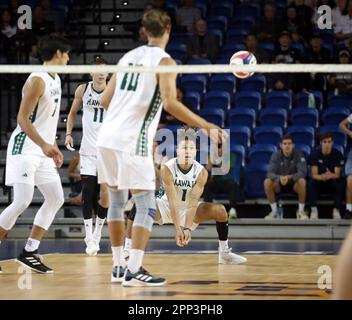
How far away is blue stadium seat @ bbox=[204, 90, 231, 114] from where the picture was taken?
15289 mm

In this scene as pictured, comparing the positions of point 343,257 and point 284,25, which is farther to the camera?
point 284,25

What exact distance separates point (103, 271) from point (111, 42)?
33.6 feet

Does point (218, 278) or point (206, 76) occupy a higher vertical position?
point (206, 76)

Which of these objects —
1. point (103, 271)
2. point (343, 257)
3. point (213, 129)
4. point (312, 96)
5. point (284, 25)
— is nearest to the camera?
point (343, 257)

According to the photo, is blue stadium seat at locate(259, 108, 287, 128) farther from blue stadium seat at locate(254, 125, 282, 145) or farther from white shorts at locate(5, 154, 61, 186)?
white shorts at locate(5, 154, 61, 186)

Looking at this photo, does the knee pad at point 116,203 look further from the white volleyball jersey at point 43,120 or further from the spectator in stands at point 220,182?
the spectator in stands at point 220,182

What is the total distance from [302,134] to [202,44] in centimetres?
292

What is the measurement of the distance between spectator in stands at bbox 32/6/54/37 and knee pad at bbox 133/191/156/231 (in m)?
10.7

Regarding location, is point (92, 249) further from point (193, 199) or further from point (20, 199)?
point (20, 199)

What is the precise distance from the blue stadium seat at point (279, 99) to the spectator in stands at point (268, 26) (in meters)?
1.33

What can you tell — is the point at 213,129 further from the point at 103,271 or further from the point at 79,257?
the point at 79,257

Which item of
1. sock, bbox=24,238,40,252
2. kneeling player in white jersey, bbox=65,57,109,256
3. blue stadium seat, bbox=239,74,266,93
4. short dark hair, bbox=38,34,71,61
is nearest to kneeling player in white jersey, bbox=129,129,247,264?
sock, bbox=24,238,40,252
